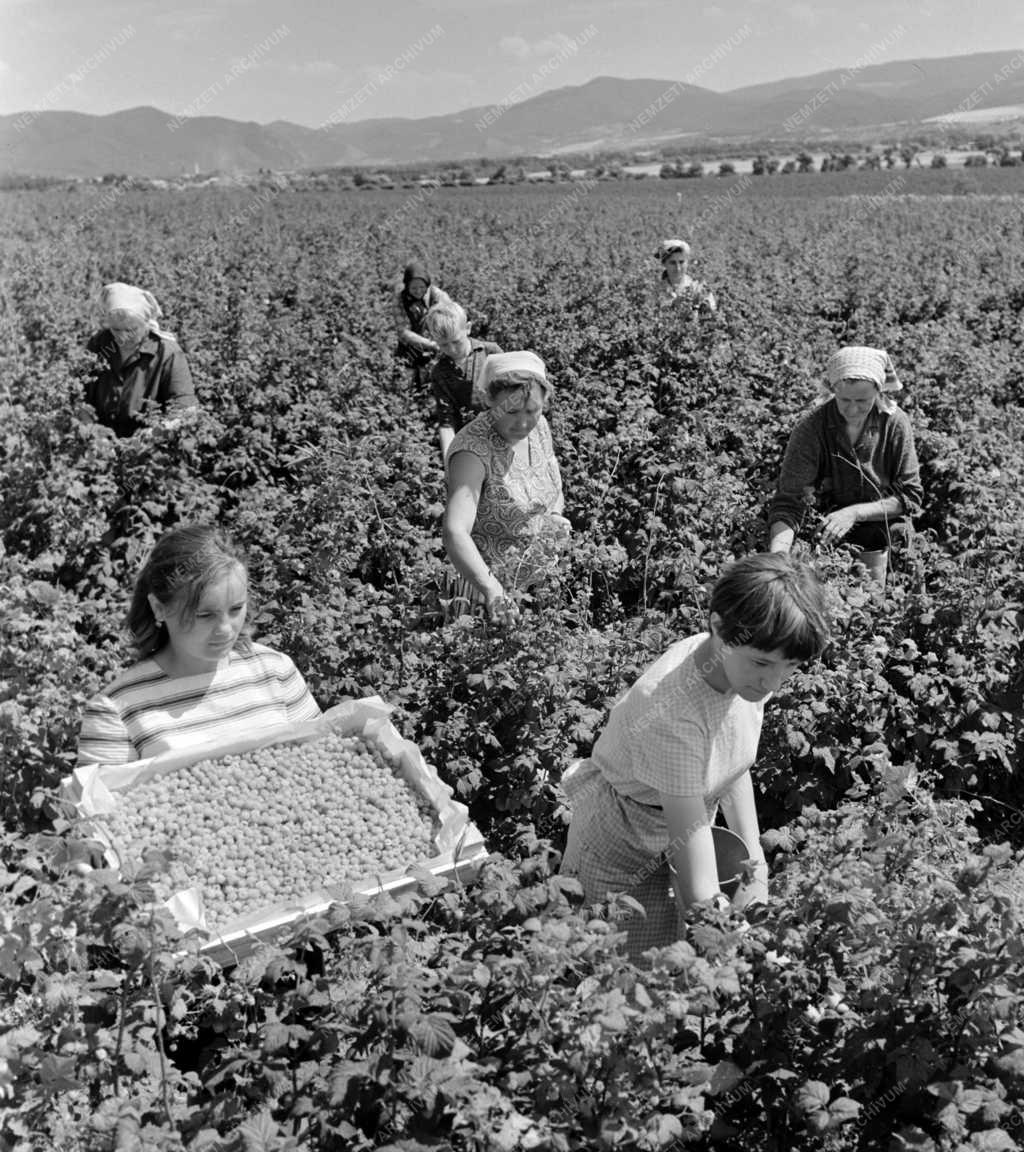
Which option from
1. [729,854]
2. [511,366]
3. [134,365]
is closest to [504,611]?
[511,366]

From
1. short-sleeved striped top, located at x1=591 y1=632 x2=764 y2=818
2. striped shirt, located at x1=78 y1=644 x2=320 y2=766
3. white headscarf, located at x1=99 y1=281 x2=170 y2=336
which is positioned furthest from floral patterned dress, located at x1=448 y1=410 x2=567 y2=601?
white headscarf, located at x1=99 y1=281 x2=170 y2=336

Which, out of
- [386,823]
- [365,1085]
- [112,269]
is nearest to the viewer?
[365,1085]

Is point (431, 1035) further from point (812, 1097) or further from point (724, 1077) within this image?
point (812, 1097)

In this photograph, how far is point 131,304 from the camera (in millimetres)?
5719

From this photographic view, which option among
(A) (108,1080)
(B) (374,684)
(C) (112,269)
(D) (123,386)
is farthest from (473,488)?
(C) (112,269)

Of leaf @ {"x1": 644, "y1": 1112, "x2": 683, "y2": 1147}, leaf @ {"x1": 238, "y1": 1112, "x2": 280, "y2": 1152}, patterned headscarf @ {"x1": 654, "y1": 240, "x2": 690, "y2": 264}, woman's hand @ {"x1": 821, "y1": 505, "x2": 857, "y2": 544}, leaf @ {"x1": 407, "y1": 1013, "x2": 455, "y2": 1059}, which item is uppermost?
patterned headscarf @ {"x1": 654, "y1": 240, "x2": 690, "y2": 264}

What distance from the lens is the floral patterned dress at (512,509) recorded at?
400 cm

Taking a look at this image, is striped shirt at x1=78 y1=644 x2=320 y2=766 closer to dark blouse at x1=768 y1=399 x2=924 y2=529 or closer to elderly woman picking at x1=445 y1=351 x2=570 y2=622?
elderly woman picking at x1=445 y1=351 x2=570 y2=622

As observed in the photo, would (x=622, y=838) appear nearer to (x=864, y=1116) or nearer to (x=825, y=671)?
(x=864, y=1116)

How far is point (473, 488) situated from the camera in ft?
13.2

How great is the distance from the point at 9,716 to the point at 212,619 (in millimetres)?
877

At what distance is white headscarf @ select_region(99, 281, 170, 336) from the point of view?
5.70 metres

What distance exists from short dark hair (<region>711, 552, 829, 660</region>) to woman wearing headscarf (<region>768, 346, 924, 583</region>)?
8.03 feet

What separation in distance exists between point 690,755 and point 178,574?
4.70 ft
